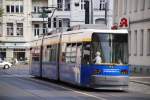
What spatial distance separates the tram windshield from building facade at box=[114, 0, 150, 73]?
24.8 m

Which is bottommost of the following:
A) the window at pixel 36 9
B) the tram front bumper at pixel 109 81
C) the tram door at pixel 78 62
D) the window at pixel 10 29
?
the tram front bumper at pixel 109 81

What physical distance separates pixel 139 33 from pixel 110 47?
93.6 feet

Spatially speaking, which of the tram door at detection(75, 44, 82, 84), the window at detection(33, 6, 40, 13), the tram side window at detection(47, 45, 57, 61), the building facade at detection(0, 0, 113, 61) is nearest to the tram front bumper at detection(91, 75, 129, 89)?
the tram door at detection(75, 44, 82, 84)

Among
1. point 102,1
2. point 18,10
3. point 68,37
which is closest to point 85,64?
point 68,37

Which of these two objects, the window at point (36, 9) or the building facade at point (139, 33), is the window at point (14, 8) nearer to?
the window at point (36, 9)

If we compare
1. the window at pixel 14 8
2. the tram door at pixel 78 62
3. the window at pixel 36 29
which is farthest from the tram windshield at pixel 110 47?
the window at pixel 36 29

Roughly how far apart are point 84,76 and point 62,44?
5.14 meters

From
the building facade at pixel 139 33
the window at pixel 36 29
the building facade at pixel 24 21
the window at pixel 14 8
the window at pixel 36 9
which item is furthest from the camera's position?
the window at pixel 36 29

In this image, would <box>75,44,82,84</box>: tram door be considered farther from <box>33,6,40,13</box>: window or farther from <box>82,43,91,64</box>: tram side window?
<box>33,6,40,13</box>: window

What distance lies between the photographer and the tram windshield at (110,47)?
90.4 ft

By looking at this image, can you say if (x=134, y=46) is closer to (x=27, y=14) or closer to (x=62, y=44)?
(x=62, y=44)

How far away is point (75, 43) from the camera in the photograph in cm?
2988

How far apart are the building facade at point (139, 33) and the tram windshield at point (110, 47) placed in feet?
81.3

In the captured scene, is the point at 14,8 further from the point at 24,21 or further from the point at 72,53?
the point at 72,53
